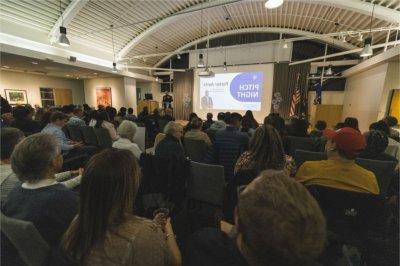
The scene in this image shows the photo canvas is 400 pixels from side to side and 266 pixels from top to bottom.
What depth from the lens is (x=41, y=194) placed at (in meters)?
1.12

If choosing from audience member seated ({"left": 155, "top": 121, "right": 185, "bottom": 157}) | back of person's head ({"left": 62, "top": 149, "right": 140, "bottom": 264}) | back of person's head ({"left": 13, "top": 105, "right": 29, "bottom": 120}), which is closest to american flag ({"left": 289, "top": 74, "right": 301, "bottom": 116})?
audience member seated ({"left": 155, "top": 121, "right": 185, "bottom": 157})

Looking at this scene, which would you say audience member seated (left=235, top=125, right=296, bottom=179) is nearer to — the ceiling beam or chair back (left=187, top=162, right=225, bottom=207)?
chair back (left=187, top=162, right=225, bottom=207)

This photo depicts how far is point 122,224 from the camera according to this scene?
0.84m

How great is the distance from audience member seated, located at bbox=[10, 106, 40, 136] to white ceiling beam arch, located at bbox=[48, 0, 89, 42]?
4.15 m

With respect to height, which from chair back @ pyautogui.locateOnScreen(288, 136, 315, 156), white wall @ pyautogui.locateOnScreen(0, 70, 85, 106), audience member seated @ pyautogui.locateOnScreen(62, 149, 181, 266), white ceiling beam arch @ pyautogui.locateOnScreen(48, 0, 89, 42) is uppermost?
white ceiling beam arch @ pyautogui.locateOnScreen(48, 0, 89, 42)

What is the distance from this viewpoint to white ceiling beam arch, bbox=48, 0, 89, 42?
651 centimetres

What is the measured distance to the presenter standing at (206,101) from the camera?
1136cm

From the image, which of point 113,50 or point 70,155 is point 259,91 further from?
point 70,155

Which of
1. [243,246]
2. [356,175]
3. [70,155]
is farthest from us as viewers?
[70,155]

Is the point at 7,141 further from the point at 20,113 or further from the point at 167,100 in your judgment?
the point at 167,100

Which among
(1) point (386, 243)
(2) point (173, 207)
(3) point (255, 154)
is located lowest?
(1) point (386, 243)

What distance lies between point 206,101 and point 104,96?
20.2ft

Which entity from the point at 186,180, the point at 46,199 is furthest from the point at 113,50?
the point at 46,199

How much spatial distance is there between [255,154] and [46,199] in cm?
153
